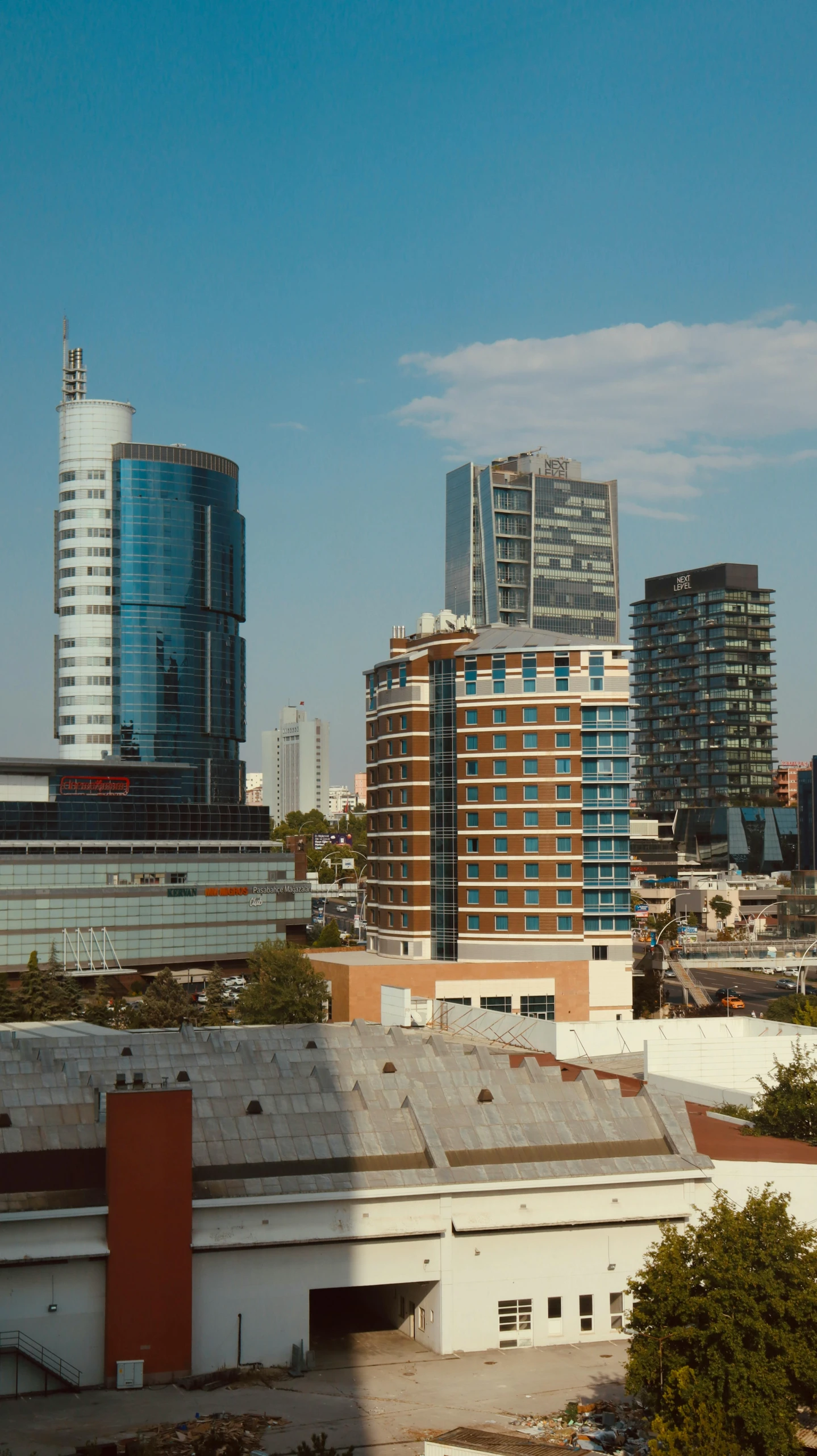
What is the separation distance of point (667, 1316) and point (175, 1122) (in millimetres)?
15769

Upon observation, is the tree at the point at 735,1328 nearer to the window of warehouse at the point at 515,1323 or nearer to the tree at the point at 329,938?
the window of warehouse at the point at 515,1323

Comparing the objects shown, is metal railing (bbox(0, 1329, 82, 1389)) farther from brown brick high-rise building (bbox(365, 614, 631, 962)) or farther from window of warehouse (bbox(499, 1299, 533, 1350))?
A: brown brick high-rise building (bbox(365, 614, 631, 962))

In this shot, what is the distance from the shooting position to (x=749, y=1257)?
119ft

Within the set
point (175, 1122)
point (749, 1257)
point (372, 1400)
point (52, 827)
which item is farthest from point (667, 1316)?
point (52, 827)

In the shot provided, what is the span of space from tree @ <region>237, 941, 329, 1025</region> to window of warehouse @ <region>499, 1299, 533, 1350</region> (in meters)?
59.8

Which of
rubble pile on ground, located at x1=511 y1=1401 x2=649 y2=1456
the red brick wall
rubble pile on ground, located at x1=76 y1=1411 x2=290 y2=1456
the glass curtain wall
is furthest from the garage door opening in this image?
the glass curtain wall

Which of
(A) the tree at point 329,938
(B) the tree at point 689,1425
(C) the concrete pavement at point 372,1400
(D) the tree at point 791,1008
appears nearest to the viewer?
(B) the tree at point 689,1425

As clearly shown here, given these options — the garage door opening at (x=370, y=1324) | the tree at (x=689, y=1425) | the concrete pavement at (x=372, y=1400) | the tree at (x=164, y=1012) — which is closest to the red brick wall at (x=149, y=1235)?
the concrete pavement at (x=372, y=1400)

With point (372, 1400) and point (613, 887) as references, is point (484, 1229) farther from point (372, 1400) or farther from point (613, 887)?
point (613, 887)

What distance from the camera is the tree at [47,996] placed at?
383ft

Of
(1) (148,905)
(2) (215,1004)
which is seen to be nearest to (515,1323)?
(2) (215,1004)

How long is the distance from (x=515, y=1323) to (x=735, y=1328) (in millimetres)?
13225

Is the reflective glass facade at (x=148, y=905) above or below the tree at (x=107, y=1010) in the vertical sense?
above

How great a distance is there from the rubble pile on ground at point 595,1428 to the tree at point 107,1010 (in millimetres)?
57428
